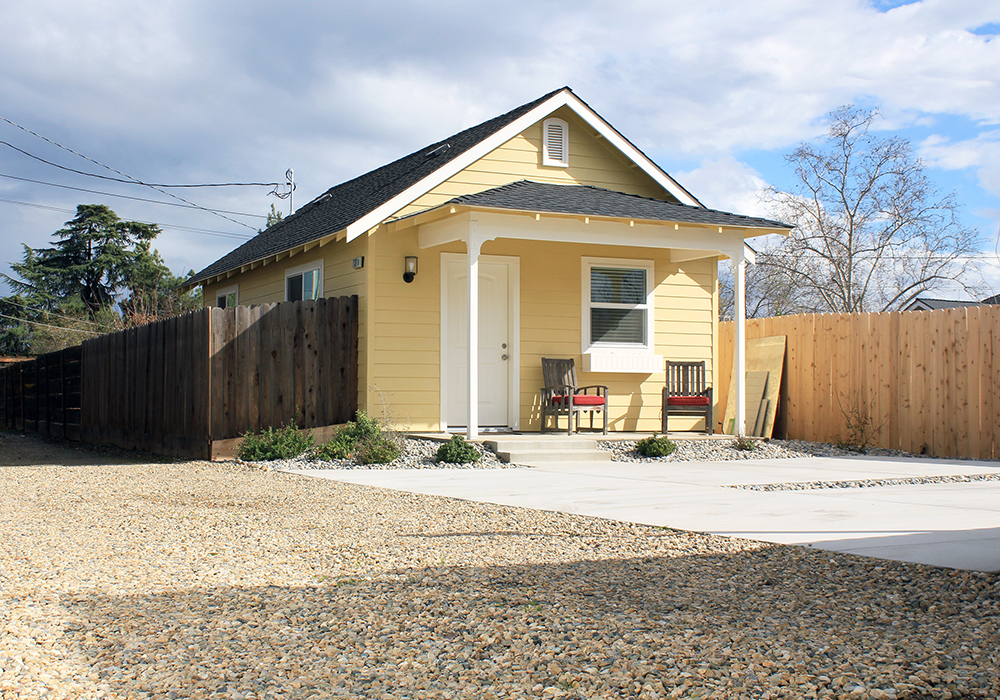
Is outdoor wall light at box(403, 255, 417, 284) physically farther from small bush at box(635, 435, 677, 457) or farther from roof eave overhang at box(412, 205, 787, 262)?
small bush at box(635, 435, 677, 457)

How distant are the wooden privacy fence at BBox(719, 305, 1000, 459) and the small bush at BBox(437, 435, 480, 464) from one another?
19.4 ft

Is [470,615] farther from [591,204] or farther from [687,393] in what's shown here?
[687,393]

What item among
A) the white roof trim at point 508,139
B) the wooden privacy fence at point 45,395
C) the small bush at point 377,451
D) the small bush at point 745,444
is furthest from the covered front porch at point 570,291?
the wooden privacy fence at point 45,395

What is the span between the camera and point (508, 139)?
1270cm

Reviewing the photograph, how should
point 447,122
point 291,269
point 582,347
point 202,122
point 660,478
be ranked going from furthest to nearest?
1. point 202,122
2. point 447,122
3. point 291,269
4. point 582,347
5. point 660,478

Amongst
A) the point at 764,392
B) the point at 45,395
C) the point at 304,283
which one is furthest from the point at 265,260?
the point at 764,392

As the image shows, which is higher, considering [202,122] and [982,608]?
[202,122]

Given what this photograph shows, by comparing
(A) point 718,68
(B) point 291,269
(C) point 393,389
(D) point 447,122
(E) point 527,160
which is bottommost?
(C) point 393,389

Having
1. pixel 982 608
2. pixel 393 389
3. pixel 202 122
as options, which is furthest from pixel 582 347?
pixel 202 122

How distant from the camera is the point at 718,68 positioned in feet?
39.4

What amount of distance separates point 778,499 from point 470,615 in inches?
166

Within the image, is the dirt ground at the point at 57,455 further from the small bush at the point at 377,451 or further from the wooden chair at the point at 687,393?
the wooden chair at the point at 687,393

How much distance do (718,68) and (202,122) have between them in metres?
14.9

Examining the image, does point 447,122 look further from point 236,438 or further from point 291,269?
point 236,438
